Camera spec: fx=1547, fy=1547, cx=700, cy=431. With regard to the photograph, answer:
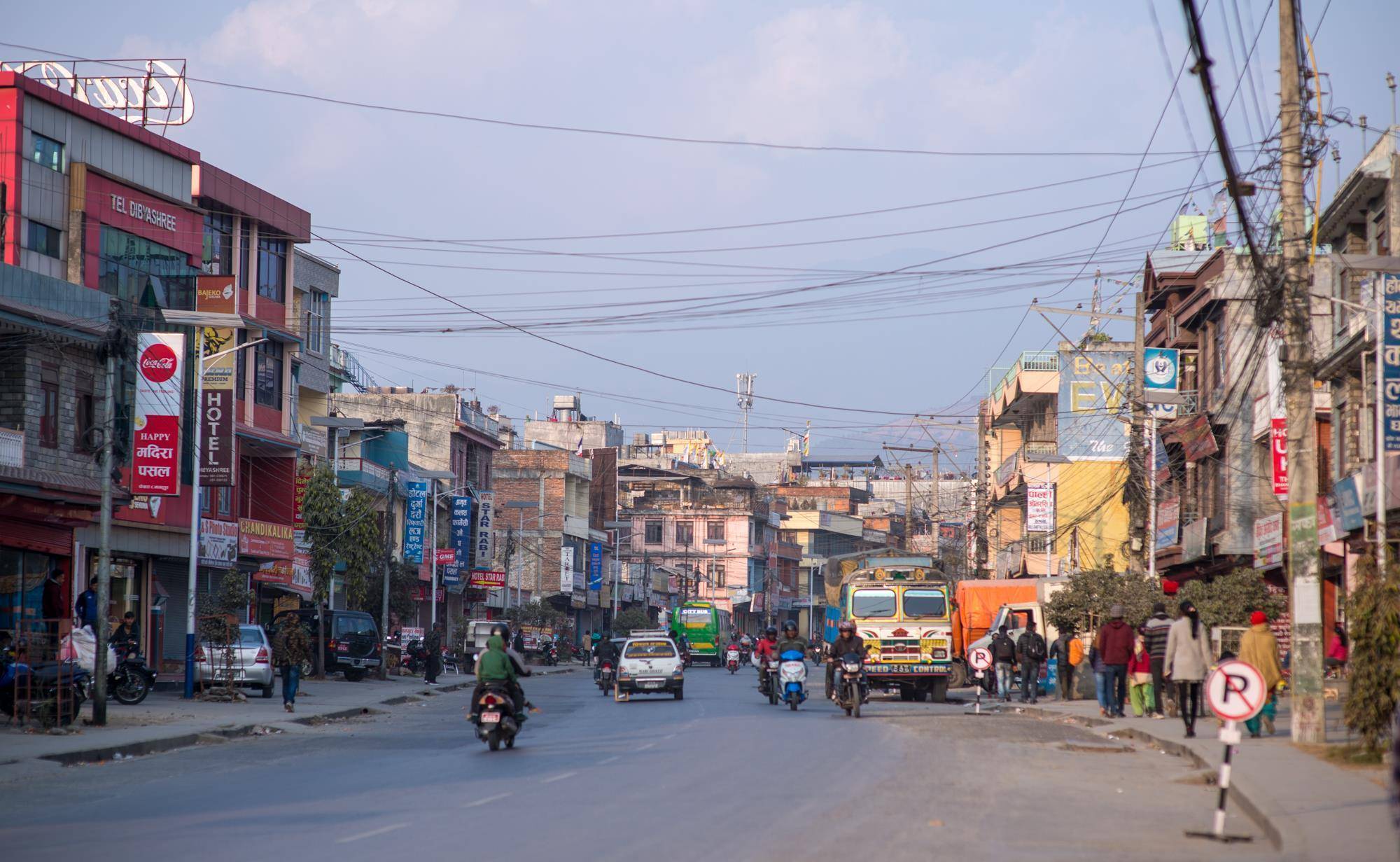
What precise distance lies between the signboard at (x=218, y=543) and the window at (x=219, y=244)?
7892 millimetres

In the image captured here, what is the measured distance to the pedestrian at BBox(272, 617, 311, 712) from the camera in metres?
30.6

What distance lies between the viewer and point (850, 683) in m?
28.9

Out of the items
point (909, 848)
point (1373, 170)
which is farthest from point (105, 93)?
point (909, 848)

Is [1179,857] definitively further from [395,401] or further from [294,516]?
[395,401]

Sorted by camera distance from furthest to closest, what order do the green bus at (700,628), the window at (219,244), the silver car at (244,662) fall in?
the green bus at (700,628) < the window at (219,244) < the silver car at (244,662)

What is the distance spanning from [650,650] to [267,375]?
19.2 meters

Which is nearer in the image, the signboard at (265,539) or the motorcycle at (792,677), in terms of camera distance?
the motorcycle at (792,677)

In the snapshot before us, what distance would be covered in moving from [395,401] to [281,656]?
149 feet

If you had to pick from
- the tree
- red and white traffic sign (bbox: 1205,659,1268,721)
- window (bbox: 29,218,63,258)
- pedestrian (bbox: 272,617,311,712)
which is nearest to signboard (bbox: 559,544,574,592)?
window (bbox: 29,218,63,258)

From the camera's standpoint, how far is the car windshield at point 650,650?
1517 inches

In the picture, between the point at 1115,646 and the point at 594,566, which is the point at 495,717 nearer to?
the point at 1115,646

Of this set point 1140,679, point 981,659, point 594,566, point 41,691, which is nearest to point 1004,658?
point 981,659

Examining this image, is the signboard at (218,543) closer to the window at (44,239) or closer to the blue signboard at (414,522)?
the window at (44,239)

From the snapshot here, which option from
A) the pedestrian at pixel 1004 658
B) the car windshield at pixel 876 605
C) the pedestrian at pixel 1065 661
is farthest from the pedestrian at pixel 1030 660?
the car windshield at pixel 876 605
